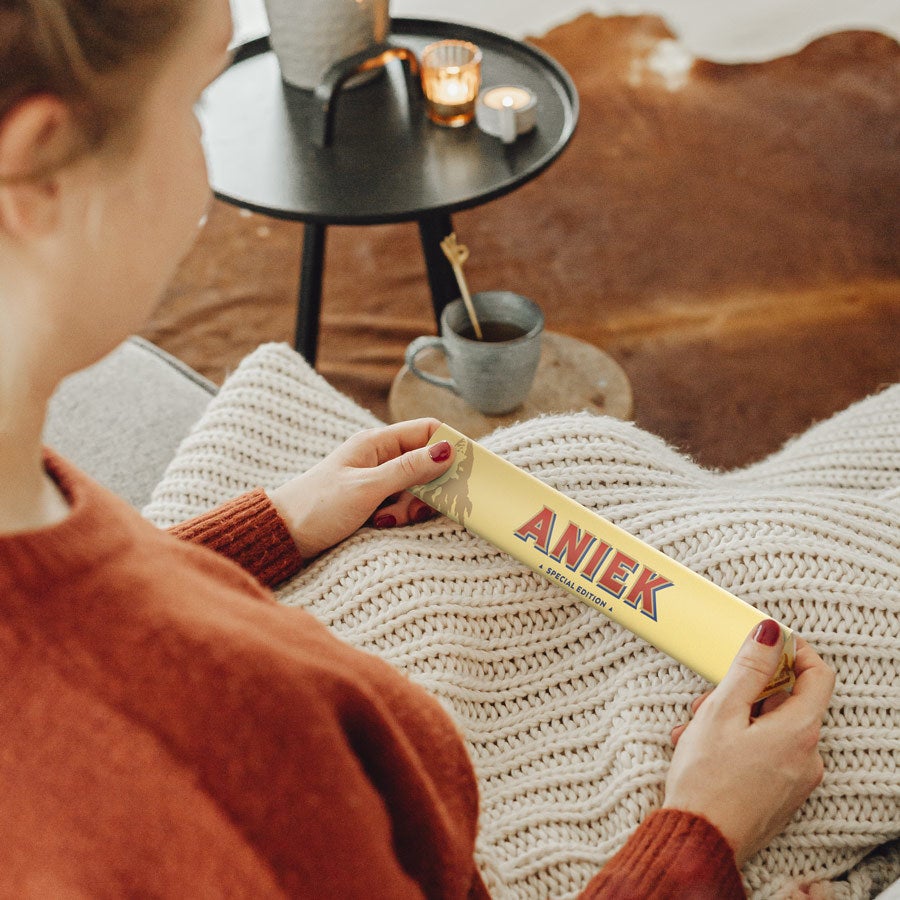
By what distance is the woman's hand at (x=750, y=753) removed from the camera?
24.2 inches

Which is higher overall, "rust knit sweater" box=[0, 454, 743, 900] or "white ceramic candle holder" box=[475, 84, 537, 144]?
"rust knit sweater" box=[0, 454, 743, 900]

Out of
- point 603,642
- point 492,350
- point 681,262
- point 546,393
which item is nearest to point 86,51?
point 603,642

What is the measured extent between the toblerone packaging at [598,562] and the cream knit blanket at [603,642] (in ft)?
0.10

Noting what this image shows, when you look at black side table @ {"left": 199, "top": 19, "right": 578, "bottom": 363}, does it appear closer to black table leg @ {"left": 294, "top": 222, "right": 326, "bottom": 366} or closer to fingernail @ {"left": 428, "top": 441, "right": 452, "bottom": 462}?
black table leg @ {"left": 294, "top": 222, "right": 326, "bottom": 366}

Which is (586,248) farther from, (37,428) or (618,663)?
(37,428)

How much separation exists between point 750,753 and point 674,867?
0.09 metres

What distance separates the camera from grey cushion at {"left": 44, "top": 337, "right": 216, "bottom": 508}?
1.01 meters

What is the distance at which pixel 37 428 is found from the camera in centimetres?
42

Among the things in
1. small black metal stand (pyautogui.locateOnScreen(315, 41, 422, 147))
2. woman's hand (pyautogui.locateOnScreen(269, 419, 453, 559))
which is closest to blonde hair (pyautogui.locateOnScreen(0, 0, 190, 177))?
woman's hand (pyautogui.locateOnScreen(269, 419, 453, 559))

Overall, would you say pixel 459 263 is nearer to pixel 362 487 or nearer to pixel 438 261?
pixel 438 261

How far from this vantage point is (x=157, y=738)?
1.33 ft

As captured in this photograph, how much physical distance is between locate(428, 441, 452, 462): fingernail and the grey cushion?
371mm

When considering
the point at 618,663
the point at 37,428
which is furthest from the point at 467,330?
the point at 37,428

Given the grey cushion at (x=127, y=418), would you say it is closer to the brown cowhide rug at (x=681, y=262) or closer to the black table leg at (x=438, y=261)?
the black table leg at (x=438, y=261)
